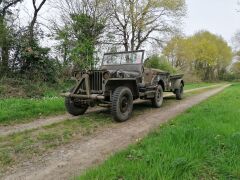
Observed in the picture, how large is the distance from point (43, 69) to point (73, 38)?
4.00m

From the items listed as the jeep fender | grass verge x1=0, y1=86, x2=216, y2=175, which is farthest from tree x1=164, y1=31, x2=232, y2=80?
grass verge x1=0, y1=86, x2=216, y2=175

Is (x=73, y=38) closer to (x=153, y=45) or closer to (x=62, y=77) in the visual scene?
(x=62, y=77)

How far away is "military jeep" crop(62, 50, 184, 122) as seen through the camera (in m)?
7.19

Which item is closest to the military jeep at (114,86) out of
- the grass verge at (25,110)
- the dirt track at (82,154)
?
the dirt track at (82,154)

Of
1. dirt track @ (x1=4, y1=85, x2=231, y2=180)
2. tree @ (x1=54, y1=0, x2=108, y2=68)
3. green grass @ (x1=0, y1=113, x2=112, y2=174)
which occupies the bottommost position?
dirt track @ (x1=4, y1=85, x2=231, y2=180)

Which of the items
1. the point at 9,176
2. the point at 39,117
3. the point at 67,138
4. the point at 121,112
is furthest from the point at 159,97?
the point at 9,176

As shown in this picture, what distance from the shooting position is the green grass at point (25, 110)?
7.33 metres

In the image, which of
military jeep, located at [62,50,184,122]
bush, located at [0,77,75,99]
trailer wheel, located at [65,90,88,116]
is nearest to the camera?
military jeep, located at [62,50,184,122]

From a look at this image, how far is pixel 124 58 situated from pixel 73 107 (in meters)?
2.69

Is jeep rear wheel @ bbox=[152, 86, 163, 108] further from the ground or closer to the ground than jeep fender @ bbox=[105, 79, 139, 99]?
closer to the ground

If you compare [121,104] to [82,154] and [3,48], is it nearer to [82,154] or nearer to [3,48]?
[82,154]

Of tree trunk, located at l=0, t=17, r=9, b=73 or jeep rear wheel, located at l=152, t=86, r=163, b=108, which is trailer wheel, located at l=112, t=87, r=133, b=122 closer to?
jeep rear wheel, located at l=152, t=86, r=163, b=108

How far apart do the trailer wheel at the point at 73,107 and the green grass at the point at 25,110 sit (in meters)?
0.87

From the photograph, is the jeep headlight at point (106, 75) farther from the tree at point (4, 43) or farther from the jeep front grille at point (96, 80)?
the tree at point (4, 43)
